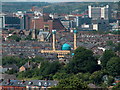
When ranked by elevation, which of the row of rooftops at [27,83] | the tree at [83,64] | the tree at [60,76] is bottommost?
the tree at [60,76]

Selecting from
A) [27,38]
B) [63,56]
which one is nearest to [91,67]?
[63,56]

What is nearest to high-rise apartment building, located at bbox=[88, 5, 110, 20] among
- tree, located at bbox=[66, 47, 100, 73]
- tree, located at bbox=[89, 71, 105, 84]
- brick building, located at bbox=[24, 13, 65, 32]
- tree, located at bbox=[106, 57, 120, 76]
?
brick building, located at bbox=[24, 13, 65, 32]

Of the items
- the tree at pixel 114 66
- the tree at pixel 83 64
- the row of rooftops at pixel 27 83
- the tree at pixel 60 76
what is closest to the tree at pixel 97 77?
the tree at pixel 114 66

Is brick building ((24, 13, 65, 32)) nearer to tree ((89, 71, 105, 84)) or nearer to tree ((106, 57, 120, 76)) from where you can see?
tree ((106, 57, 120, 76))

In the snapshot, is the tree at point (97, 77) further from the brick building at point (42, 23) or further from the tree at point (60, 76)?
the brick building at point (42, 23)

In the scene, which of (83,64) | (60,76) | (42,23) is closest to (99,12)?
(42,23)

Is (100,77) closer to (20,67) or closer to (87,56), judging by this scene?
(87,56)
